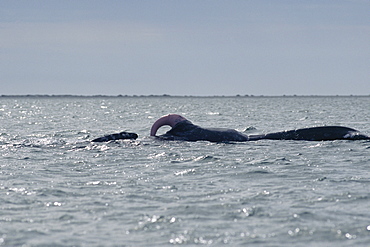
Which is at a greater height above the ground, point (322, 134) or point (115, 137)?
point (322, 134)

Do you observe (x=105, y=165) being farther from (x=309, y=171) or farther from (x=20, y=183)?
(x=309, y=171)

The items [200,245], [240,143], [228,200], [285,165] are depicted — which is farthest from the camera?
[240,143]

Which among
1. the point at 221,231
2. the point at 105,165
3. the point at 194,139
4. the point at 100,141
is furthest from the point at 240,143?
the point at 221,231

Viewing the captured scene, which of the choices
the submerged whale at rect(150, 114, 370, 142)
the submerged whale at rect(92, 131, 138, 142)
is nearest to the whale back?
the submerged whale at rect(150, 114, 370, 142)

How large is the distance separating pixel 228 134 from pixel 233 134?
201mm

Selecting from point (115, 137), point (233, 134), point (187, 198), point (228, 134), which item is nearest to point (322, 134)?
point (233, 134)

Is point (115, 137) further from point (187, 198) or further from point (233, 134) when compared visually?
point (187, 198)

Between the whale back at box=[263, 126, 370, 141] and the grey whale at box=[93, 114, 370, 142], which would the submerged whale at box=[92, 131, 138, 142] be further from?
the whale back at box=[263, 126, 370, 141]

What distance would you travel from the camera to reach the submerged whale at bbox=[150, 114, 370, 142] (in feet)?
71.8

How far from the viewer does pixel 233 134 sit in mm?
22453

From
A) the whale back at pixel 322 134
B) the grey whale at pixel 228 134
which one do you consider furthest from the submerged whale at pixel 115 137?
the whale back at pixel 322 134

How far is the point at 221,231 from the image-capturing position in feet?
30.1

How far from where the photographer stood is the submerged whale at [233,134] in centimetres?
2189

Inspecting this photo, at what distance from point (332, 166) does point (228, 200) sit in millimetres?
5264
